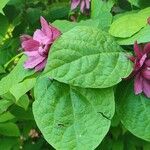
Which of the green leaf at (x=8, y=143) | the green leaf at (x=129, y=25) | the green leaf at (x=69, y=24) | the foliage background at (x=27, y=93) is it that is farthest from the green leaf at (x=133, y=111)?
the green leaf at (x=8, y=143)

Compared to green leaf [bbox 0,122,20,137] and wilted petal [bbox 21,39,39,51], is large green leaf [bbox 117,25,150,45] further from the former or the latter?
green leaf [bbox 0,122,20,137]

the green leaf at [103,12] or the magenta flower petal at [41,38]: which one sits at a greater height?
the magenta flower petal at [41,38]

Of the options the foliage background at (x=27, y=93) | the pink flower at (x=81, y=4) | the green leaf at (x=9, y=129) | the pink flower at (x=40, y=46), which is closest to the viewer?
the pink flower at (x=40, y=46)

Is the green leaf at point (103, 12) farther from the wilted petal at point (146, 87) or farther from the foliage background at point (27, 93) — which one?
the wilted petal at point (146, 87)

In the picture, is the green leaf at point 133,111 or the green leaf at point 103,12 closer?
the green leaf at point 133,111

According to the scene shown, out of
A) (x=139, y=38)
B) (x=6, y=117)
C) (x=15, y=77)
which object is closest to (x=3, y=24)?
(x=6, y=117)

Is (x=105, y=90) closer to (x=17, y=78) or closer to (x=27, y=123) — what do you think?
(x=17, y=78)

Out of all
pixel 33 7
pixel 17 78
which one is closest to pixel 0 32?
pixel 33 7

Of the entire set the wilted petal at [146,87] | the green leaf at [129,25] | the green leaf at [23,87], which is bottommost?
the wilted petal at [146,87]
